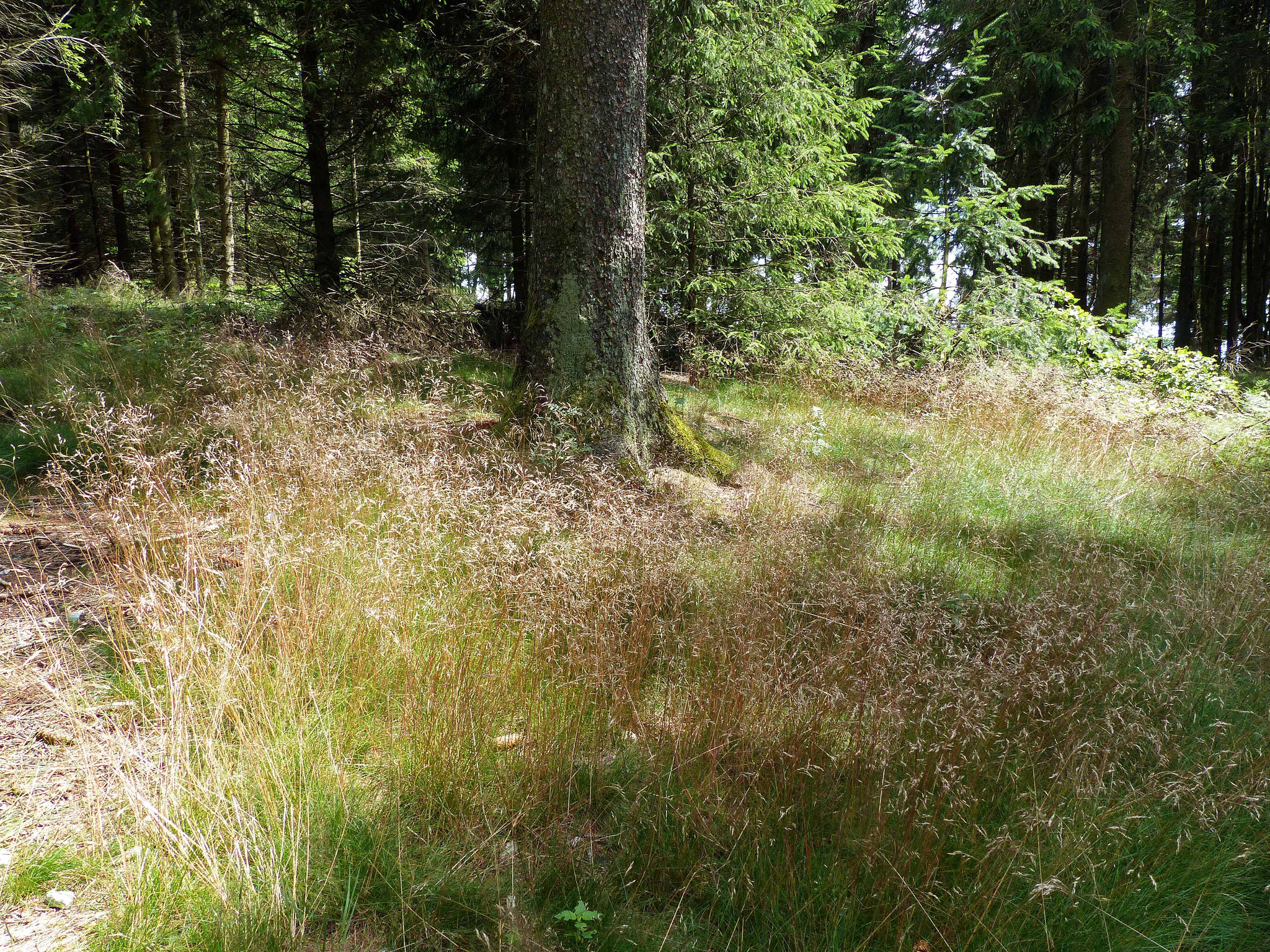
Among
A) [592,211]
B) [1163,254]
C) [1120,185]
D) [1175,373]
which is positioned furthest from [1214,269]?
[592,211]

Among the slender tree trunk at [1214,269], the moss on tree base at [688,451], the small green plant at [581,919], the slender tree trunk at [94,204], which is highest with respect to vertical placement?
the slender tree trunk at [94,204]

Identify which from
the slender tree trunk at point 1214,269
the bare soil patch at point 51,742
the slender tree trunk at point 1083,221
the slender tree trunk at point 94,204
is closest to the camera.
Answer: the bare soil patch at point 51,742

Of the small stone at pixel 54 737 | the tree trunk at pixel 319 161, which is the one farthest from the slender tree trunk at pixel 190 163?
the small stone at pixel 54 737

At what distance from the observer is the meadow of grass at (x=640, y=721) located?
1725mm

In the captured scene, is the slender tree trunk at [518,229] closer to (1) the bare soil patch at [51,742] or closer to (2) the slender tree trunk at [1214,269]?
(1) the bare soil patch at [51,742]

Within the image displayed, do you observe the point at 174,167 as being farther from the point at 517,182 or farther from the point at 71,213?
the point at 71,213

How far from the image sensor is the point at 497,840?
1894 mm

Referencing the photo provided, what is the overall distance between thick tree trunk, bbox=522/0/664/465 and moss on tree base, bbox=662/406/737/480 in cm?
31

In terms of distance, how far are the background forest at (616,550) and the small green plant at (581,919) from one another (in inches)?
0.5

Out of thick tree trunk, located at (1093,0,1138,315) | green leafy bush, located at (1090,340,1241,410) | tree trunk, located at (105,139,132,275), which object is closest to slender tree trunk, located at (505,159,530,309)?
green leafy bush, located at (1090,340,1241,410)

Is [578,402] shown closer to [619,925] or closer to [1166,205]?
[619,925]

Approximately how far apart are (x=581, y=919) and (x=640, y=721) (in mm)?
702

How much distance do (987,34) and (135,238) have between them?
83.7 feet

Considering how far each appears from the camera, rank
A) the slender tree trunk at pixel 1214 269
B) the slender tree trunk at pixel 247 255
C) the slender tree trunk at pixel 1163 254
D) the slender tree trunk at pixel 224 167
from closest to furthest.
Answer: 1. the slender tree trunk at pixel 247 255
2. the slender tree trunk at pixel 224 167
3. the slender tree trunk at pixel 1214 269
4. the slender tree trunk at pixel 1163 254
